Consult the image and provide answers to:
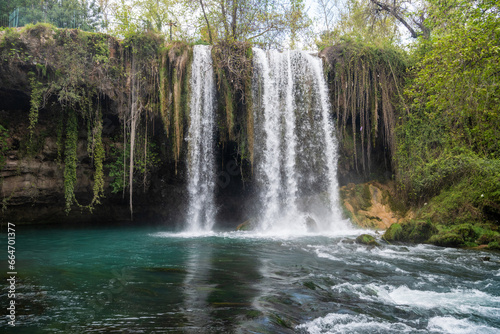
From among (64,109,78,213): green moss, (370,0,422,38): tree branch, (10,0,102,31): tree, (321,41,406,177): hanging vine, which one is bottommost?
(64,109,78,213): green moss

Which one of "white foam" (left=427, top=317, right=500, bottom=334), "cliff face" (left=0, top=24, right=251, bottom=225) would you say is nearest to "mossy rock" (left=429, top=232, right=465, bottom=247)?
"white foam" (left=427, top=317, right=500, bottom=334)

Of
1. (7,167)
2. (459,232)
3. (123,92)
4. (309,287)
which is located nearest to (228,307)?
(309,287)

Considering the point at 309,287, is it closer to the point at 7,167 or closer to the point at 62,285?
the point at 62,285

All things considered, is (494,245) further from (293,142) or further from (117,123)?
(117,123)

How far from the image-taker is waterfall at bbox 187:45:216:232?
527 inches

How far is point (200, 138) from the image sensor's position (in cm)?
1344

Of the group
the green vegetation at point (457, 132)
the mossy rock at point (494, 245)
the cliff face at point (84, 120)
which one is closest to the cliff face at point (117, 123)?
the cliff face at point (84, 120)

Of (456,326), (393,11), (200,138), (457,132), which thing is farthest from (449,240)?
(393,11)

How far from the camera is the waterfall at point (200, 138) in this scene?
13.4 m

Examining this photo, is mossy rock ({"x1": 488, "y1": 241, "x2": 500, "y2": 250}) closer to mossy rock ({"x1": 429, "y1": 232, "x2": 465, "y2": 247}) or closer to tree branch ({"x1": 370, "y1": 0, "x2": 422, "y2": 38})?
mossy rock ({"x1": 429, "y1": 232, "x2": 465, "y2": 247})

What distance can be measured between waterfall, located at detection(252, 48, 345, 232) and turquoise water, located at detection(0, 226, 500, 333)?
14.8ft

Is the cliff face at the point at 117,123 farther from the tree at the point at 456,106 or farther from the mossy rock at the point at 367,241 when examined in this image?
the mossy rock at the point at 367,241

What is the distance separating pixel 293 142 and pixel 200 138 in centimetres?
387

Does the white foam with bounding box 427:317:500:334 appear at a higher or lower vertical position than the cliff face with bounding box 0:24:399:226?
lower
